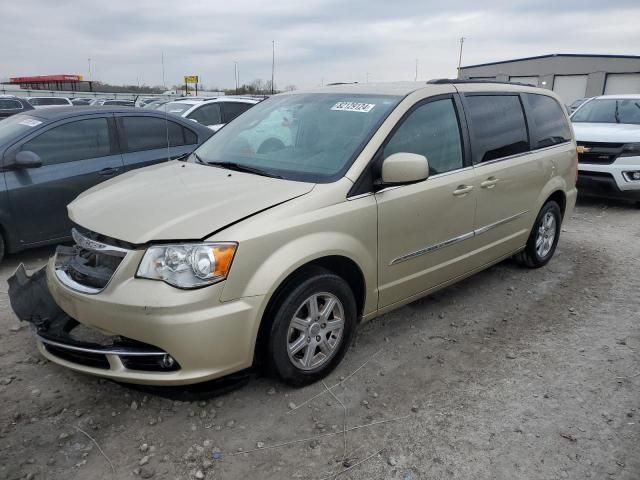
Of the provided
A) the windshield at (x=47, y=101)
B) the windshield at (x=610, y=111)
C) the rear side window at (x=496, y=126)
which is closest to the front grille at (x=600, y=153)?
the windshield at (x=610, y=111)

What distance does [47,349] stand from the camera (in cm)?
300

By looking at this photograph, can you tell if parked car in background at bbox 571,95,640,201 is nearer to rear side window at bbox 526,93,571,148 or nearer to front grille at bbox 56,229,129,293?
rear side window at bbox 526,93,571,148

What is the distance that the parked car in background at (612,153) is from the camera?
26.0 feet

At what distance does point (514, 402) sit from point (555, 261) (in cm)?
305

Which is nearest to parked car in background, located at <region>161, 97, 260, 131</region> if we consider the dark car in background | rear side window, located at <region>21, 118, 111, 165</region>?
the dark car in background

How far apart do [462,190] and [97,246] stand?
251 centimetres

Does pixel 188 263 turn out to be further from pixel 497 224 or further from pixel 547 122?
pixel 547 122

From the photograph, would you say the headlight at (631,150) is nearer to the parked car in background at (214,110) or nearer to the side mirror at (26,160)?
the parked car in background at (214,110)

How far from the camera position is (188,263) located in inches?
99.8

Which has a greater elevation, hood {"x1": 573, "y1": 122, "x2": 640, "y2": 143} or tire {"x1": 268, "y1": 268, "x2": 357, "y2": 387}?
hood {"x1": 573, "y1": 122, "x2": 640, "y2": 143}

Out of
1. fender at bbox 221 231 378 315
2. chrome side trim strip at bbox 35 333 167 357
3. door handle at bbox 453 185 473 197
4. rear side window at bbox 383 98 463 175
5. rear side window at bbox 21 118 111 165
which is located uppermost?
rear side window at bbox 383 98 463 175

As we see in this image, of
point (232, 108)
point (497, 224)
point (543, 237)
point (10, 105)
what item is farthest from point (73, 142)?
point (10, 105)

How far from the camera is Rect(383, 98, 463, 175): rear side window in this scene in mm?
3432

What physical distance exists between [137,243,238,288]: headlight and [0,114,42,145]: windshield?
3.42m
